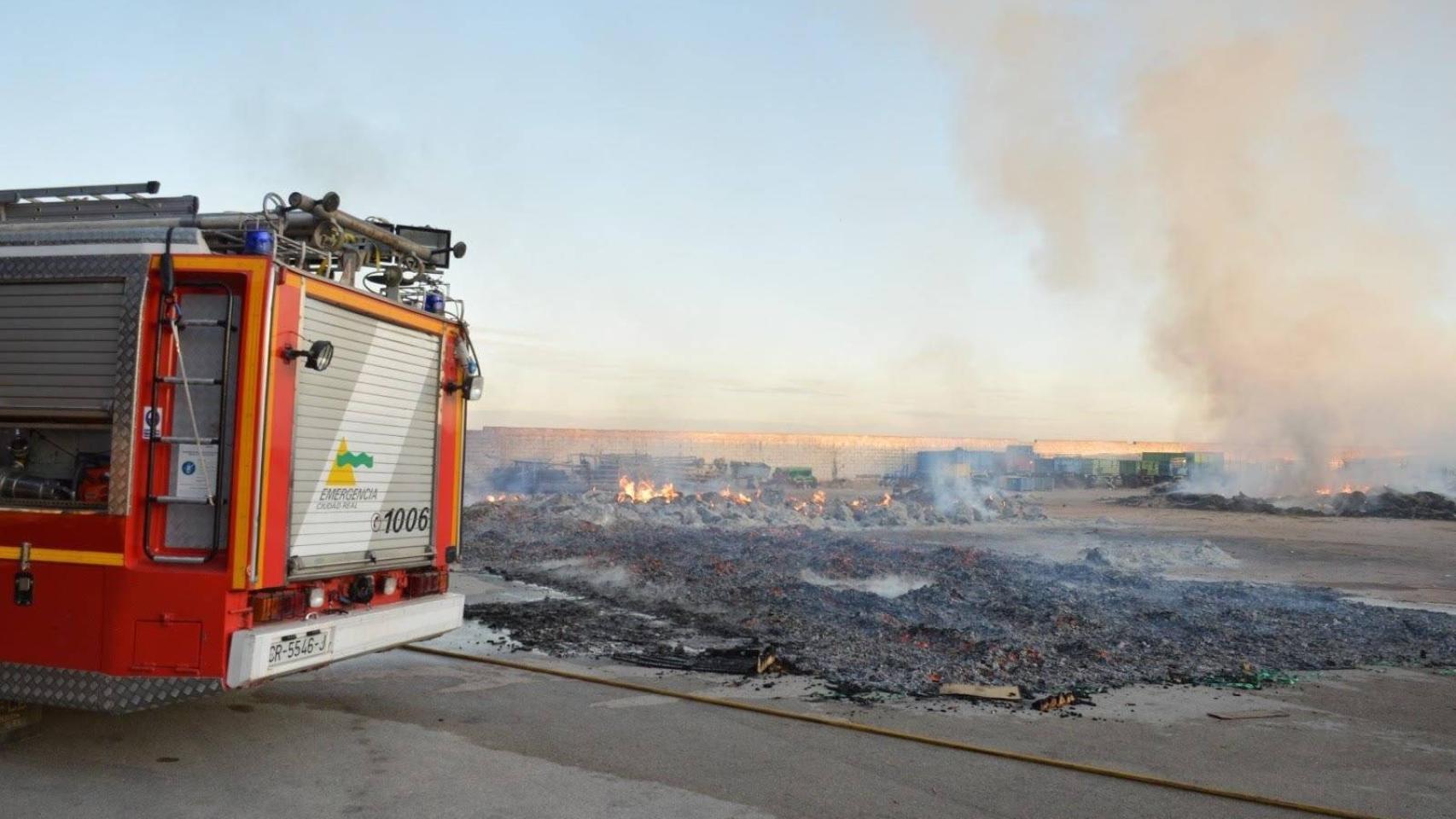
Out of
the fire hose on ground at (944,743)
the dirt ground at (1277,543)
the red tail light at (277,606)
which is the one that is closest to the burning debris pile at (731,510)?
the dirt ground at (1277,543)

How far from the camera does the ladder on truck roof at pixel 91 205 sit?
637 cm

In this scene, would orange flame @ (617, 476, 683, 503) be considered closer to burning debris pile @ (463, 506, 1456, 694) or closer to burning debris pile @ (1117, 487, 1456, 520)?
burning debris pile @ (463, 506, 1456, 694)

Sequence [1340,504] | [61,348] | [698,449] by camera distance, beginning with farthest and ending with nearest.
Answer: [698,449], [1340,504], [61,348]

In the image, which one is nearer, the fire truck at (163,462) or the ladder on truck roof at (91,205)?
the fire truck at (163,462)

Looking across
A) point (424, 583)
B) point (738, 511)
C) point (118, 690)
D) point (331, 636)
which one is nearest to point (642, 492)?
point (738, 511)

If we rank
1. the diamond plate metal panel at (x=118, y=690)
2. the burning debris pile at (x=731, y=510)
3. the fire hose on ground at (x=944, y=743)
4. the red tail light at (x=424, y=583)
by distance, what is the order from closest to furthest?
the diamond plate metal panel at (x=118, y=690) < the fire hose on ground at (x=944, y=743) < the red tail light at (x=424, y=583) < the burning debris pile at (x=731, y=510)

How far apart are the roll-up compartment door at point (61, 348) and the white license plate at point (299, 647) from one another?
1.59 metres

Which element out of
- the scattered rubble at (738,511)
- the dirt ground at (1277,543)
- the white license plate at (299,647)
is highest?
the white license plate at (299,647)

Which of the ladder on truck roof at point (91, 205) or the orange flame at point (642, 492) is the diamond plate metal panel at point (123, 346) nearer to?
the ladder on truck roof at point (91, 205)

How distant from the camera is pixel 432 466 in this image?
7059mm

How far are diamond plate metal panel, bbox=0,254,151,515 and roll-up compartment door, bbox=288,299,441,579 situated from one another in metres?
0.84

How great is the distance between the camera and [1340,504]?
41.0m

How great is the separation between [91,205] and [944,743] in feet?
23.6

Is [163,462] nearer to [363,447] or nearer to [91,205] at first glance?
[363,447]
